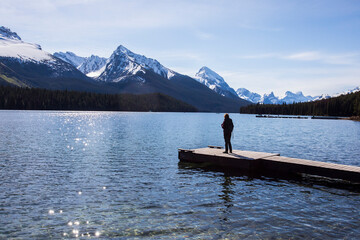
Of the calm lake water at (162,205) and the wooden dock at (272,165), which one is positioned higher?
the wooden dock at (272,165)

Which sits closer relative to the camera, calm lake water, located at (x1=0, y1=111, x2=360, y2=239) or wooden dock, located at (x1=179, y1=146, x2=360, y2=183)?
calm lake water, located at (x1=0, y1=111, x2=360, y2=239)

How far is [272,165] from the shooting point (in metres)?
25.7

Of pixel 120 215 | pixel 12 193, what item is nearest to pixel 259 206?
pixel 120 215

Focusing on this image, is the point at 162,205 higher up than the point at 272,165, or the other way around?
the point at 272,165

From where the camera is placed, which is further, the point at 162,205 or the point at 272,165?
the point at 272,165

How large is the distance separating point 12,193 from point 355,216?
20.0m

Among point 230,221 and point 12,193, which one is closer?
point 230,221

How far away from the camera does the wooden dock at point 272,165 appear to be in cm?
2202

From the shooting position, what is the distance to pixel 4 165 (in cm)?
2659

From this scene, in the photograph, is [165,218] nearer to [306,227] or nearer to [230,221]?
[230,221]

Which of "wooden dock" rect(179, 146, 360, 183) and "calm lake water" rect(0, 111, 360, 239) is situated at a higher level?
"wooden dock" rect(179, 146, 360, 183)

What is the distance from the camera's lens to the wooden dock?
2202cm

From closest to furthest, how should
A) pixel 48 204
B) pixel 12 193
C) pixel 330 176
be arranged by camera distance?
pixel 48 204 → pixel 12 193 → pixel 330 176

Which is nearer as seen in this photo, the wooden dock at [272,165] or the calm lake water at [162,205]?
the calm lake water at [162,205]
